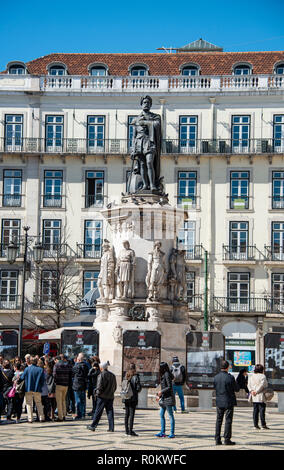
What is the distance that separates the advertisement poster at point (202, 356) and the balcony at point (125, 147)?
105 feet

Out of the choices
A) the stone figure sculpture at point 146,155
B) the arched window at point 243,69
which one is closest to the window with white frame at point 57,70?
the arched window at point 243,69

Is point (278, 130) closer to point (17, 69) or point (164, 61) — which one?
point (164, 61)

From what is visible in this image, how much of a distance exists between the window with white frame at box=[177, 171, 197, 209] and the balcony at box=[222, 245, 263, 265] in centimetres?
356

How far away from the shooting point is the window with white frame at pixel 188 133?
5644 centimetres

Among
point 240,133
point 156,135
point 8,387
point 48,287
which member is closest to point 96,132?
point 240,133

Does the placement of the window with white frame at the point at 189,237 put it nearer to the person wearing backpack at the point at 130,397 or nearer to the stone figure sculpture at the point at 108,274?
the stone figure sculpture at the point at 108,274

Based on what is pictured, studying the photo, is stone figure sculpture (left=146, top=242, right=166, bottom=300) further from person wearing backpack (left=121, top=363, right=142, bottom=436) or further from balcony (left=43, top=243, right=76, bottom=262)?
balcony (left=43, top=243, right=76, bottom=262)

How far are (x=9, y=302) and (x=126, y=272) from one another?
3161 centimetres

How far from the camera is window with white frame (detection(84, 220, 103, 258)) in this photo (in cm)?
5544

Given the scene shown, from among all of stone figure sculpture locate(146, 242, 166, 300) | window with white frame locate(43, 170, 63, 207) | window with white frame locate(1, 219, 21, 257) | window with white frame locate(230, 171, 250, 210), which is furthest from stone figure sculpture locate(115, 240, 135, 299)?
window with white frame locate(43, 170, 63, 207)

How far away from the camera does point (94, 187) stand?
5675 cm

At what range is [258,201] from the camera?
2183 inches
